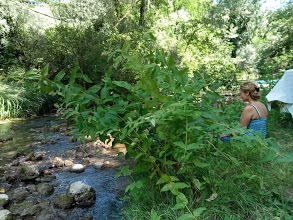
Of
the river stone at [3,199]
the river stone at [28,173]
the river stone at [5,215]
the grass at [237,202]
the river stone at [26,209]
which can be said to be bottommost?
the river stone at [26,209]

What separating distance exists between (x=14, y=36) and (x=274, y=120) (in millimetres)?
12045

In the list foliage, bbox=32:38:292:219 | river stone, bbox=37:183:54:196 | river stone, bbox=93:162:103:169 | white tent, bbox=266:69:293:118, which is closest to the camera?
foliage, bbox=32:38:292:219

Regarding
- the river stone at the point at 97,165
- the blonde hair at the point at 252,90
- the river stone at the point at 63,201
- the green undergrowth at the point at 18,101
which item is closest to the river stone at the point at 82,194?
the river stone at the point at 63,201

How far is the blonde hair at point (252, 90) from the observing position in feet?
10.8

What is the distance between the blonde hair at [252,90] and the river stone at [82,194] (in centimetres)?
243

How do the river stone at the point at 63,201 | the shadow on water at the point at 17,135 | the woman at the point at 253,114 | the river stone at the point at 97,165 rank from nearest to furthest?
the river stone at the point at 63,201
the woman at the point at 253,114
the river stone at the point at 97,165
the shadow on water at the point at 17,135

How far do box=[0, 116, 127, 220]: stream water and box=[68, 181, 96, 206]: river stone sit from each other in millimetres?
78

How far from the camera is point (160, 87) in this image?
1.94m

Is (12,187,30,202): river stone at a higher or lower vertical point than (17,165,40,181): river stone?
lower

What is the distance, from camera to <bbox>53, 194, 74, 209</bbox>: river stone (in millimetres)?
3021

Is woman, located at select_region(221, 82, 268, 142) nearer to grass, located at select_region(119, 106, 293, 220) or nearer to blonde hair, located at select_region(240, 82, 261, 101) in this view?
blonde hair, located at select_region(240, 82, 261, 101)

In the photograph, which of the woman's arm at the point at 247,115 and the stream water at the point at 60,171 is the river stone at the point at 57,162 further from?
the woman's arm at the point at 247,115

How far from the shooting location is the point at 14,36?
472 inches

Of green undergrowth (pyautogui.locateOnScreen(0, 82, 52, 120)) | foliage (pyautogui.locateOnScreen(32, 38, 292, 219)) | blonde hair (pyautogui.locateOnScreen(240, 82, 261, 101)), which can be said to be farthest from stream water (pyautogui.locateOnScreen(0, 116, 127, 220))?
blonde hair (pyautogui.locateOnScreen(240, 82, 261, 101))
